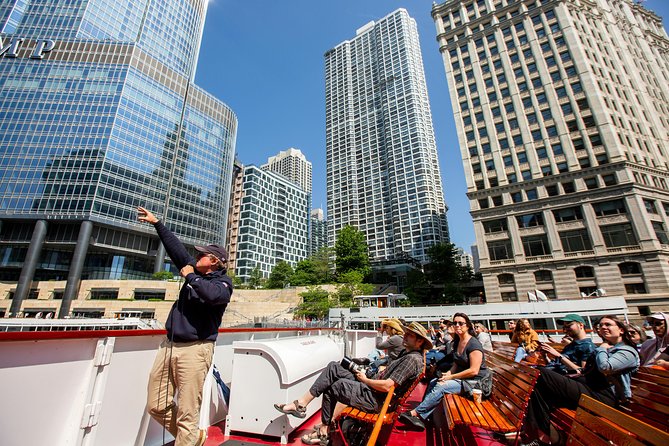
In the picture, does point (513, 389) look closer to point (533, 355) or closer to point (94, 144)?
point (533, 355)

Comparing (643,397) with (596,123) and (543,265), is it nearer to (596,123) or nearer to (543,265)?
(543,265)

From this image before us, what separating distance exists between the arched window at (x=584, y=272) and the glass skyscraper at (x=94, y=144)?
59.6m

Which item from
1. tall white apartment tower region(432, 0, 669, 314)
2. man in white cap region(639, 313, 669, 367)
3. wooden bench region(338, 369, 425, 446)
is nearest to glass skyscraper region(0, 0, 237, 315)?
wooden bench region(338, 369, 425, 446)

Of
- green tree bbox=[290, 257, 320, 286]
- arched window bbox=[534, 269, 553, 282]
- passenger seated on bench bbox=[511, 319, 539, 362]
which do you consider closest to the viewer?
passenger seated on bench bbox=[511, 319, 539, 362]

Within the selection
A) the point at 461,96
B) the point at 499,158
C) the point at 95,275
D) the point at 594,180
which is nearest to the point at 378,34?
the point at 461,96

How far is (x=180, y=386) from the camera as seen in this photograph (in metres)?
2.64

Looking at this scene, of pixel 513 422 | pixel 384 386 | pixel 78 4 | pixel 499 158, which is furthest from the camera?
pixel 78 4

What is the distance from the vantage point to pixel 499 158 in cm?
3541

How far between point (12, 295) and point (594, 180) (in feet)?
249

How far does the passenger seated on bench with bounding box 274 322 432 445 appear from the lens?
3.35 m

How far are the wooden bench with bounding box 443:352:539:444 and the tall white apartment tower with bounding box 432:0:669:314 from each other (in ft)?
94.3

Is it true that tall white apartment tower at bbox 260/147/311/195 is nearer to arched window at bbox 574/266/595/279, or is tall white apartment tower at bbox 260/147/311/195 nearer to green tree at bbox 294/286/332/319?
green tree at bbox 294/286/332/319

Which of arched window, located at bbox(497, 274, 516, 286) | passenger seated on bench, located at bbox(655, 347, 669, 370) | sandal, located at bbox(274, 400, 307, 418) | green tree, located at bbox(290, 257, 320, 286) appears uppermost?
green tree, located at bbox(290, 257, 320, 286)

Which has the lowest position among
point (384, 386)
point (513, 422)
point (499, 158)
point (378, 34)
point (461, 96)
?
point (513, 422)
